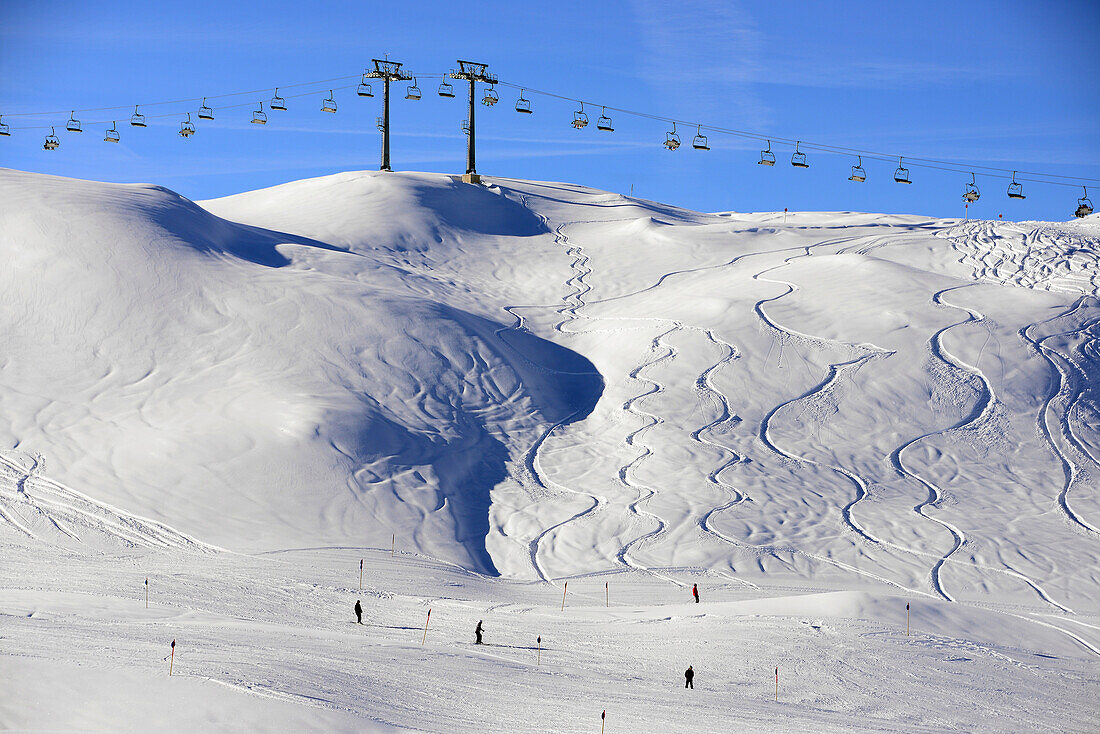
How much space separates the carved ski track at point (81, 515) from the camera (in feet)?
83.8

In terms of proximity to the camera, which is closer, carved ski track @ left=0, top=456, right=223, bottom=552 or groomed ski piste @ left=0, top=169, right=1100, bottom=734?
groomed ski piste @ left=0, top=169, right=1100, bottom=734

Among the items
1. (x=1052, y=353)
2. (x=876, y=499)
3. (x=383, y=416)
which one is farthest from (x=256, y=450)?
(x=1052, y=353)

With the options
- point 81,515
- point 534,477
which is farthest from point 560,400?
point 81,515

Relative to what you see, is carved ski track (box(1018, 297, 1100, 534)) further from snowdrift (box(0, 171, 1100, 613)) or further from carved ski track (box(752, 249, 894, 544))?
carved ski track (box(752, 249, 894, 544))

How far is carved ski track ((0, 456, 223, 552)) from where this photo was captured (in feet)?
83.8

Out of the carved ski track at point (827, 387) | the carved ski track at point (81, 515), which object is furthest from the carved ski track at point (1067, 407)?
the carved ski track at point (81, 515)

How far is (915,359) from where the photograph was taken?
115 ft

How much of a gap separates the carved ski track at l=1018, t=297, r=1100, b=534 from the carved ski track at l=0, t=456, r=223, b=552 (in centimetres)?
2179

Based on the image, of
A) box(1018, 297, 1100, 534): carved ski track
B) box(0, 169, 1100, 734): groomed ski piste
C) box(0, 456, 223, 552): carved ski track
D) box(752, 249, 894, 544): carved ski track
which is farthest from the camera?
box(1018, 297, 1100, 534): carved ski track

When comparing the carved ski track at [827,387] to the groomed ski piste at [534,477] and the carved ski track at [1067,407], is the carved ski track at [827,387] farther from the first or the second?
the carved ski track at [1067,407]

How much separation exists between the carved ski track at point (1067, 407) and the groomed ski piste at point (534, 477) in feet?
0.41

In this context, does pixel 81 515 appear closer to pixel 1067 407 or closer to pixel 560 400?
pixel 560 400

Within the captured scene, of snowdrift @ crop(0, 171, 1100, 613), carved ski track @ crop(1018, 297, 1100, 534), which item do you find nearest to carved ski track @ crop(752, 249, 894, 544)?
snowdrift @ crop(0, 171, 1100, 613)

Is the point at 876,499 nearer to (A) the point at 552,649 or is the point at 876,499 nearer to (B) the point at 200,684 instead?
(A) the point at 552,649
